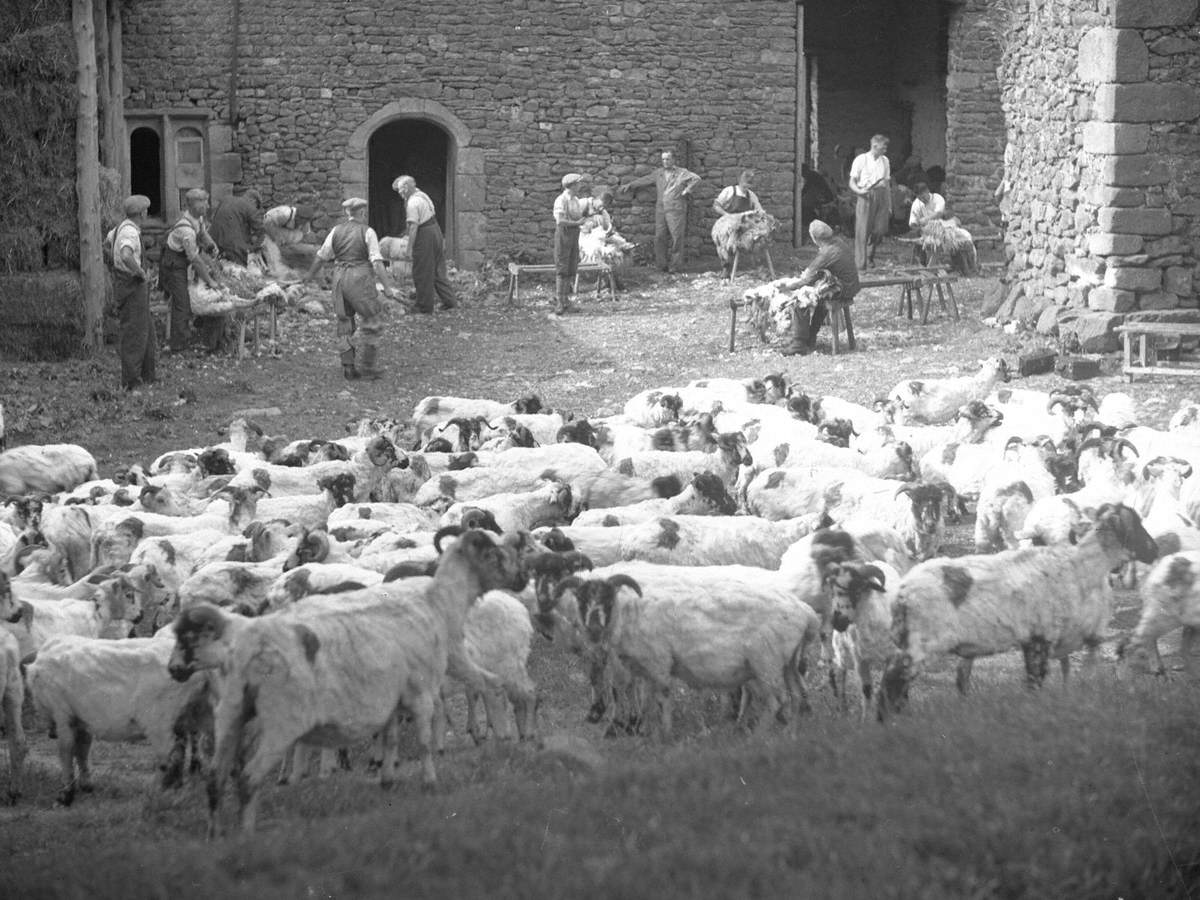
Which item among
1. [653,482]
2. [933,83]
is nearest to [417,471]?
[653,482]

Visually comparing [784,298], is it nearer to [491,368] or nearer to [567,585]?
[491,368]

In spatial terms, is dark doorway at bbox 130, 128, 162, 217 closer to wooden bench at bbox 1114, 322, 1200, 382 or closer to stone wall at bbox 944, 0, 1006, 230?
stone wall at bbox 944, 0, 1006, 230

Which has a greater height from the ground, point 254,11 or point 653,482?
point 254,11

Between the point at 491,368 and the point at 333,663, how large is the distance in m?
12.8

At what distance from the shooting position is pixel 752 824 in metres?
6.43

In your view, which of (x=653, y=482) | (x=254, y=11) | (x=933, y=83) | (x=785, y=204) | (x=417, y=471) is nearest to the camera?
(x=653, y=482)

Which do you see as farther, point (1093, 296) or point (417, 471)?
point (1093, 296)

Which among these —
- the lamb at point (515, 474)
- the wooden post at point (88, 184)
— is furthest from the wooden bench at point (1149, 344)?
the wooden post at point (88, 184)

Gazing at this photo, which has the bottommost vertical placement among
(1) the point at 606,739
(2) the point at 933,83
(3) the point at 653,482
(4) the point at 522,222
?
(1) the point at 606,739

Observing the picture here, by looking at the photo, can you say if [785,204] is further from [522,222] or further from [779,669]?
[779,669]

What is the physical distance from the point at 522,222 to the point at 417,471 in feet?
47.9

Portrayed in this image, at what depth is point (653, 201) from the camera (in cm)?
2723

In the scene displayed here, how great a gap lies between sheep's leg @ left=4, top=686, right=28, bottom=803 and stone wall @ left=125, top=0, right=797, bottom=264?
1876cm

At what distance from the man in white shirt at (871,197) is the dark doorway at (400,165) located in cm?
723
